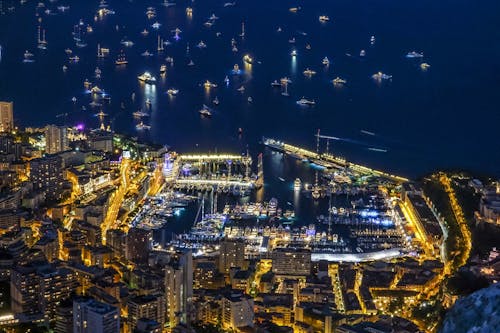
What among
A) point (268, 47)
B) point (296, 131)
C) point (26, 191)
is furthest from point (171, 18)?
point (26, 191)

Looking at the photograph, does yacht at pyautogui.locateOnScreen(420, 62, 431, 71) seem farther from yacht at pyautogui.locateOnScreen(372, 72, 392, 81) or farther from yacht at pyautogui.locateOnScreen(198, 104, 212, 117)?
yacht at pyautogui.locateOnScreen(198, 104, 212, 117)

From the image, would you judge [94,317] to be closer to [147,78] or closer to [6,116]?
[6,116]

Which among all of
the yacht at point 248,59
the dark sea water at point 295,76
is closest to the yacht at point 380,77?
the dark sea water at point 295,76

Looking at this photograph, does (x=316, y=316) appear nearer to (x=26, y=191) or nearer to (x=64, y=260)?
(x=64, y=260)

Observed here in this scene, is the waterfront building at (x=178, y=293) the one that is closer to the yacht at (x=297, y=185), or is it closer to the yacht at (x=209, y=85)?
the yacht at (x=297, y=185)

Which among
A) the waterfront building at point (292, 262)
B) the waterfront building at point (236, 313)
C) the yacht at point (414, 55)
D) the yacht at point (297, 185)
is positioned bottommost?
the waterfront building at point (236, 313)

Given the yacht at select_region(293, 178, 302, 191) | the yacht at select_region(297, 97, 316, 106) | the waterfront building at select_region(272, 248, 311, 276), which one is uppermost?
the yacht at select_region(297, 97, 316, 106)

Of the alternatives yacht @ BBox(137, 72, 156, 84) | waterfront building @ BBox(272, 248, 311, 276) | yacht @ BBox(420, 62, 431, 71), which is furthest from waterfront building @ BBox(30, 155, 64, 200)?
yacht @ BBox(420, 62, 431, 71)
